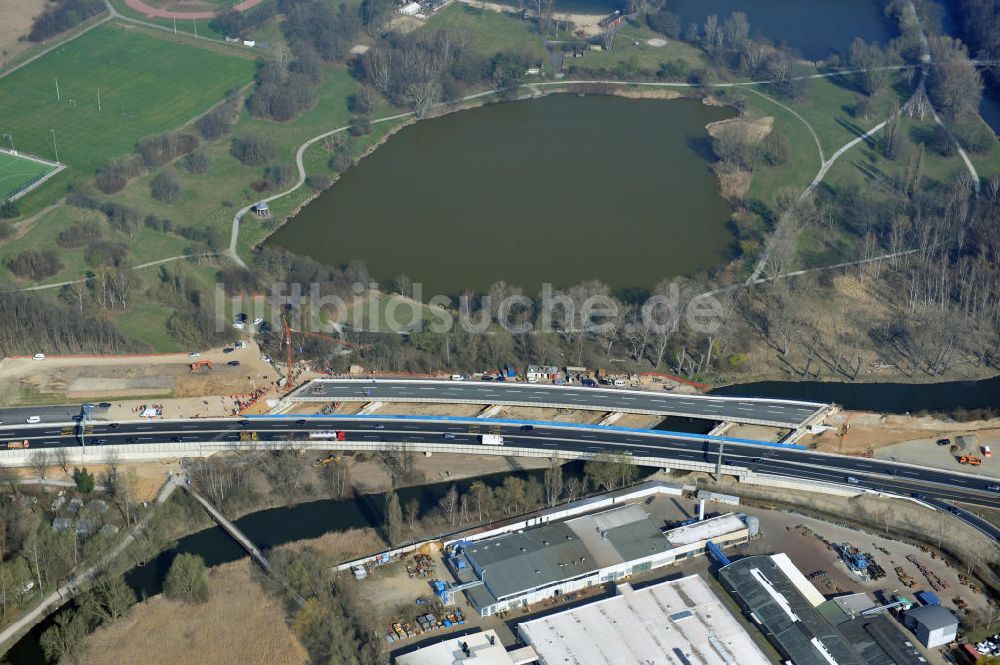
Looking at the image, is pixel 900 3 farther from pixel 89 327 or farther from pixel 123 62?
pixel 89 327

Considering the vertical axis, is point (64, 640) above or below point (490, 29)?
below

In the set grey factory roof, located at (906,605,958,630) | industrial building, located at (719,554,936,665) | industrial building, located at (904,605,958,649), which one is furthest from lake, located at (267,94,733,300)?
industrial building, located at (904,605,958,649)

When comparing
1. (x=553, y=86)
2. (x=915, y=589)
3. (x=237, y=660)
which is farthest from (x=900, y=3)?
(x=237, y=660)

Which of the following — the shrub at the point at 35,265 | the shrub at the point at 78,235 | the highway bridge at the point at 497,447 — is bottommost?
the highway bridge at the point at 497,447

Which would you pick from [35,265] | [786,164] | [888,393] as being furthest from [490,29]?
[888,393]

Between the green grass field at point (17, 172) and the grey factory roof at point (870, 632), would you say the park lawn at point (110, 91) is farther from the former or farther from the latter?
the grey factory roof at point (870, 632)

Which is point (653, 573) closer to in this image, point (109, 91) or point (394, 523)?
point (394, 523)

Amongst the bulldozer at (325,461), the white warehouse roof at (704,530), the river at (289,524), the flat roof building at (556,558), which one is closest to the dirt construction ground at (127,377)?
the bulldozer at (325,461)
